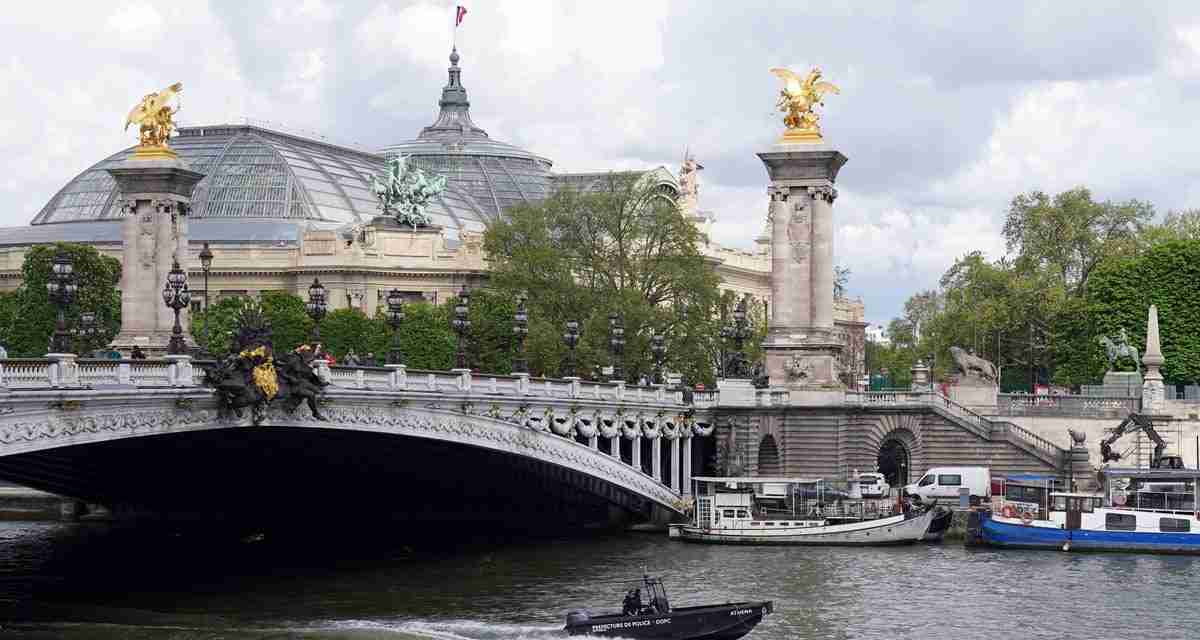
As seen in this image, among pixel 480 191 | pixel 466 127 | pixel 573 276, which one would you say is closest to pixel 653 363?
pixel 573 276

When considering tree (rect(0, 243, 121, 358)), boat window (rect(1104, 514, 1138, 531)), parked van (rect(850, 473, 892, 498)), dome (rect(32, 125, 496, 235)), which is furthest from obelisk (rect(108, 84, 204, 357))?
dome (rect(32, 125, 496, 235))

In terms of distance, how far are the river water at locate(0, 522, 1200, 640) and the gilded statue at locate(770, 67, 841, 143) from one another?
16527 mm

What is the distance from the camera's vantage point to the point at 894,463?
86938 mm

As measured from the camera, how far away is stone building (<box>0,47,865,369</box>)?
137 metres

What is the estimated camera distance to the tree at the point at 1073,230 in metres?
113

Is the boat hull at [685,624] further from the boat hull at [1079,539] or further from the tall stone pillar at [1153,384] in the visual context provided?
the tall stone pillar at [1153,384]

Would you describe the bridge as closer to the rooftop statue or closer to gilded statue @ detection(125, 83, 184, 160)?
gilded statue @ detection(125, 83, 184, 160)

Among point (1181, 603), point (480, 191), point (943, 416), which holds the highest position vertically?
point (480, 191)

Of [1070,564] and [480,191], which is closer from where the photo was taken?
[1070,564]

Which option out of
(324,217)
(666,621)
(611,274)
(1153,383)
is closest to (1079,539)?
(1153,383)

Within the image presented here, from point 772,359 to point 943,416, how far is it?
263 inches

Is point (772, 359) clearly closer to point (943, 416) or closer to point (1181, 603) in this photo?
point (943, 416)

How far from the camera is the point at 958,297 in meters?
118

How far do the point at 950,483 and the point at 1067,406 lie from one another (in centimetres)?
951
